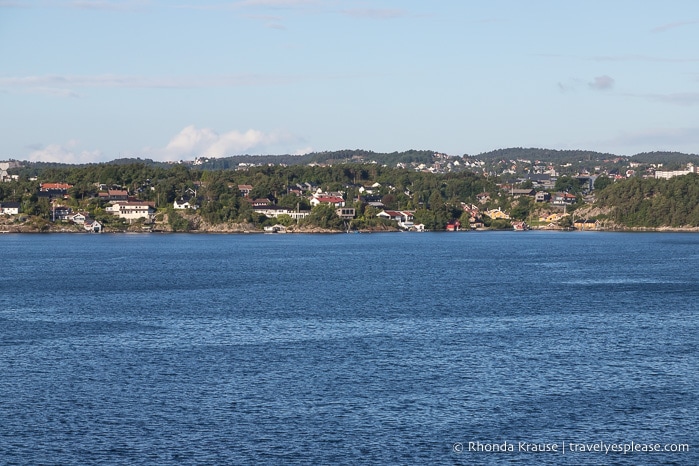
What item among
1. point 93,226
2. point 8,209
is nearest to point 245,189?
point 93,226

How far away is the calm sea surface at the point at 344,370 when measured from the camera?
17781 mm

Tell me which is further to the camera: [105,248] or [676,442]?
[105,248]

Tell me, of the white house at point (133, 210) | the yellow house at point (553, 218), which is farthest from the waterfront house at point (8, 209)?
the yellow house at point (553, 218)

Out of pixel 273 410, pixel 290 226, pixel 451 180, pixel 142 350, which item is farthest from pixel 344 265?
pixel 451 180

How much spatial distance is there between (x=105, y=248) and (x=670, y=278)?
4638 cm

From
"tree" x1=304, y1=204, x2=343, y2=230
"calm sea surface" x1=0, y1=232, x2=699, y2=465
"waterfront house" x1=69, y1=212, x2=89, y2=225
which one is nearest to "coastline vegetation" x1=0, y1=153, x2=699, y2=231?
"tree" x1=304, y1=204, x2=343, y2=230

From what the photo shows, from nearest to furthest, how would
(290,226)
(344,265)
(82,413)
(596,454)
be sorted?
(596,454) → (82,413) → (344,265) → (290,226)

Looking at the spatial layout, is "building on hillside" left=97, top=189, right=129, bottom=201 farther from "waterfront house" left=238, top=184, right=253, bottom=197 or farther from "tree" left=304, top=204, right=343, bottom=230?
"tree" left=304, top=204, right=343, bottom=230

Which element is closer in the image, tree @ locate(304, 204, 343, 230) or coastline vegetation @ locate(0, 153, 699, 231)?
coastline vegetation @ locate(0, 153, 699, 231)

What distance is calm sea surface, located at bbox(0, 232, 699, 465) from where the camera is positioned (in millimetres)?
17781

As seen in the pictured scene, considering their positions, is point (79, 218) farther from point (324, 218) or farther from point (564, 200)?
point (564, 200)

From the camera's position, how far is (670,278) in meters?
50.0

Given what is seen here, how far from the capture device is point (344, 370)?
23.6 m

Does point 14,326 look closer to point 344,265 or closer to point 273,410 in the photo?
point 273,410
